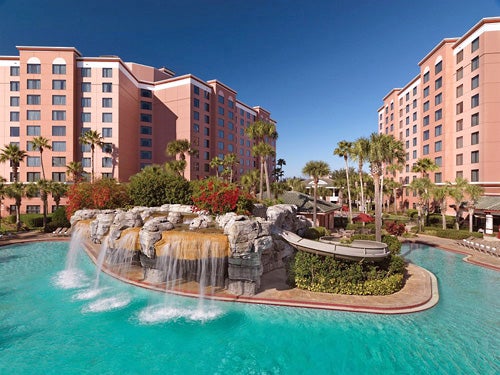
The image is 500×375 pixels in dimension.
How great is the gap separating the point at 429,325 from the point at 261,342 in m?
8.87

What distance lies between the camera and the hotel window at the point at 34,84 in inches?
1906

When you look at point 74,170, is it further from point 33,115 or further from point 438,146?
point 438,146

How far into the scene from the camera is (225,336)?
11773 mm

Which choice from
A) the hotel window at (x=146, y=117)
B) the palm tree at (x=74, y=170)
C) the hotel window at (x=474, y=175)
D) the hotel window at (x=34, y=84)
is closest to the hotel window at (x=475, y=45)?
the hotel window at (x=474, y=175)

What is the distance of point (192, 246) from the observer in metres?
14.2

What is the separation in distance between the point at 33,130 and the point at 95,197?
4228 cm

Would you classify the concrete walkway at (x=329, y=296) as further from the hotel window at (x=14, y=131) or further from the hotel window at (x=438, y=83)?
the hotel window at (x=14, y=131)

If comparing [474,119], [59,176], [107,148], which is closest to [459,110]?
[474,119]

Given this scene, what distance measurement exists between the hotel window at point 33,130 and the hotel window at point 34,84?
7.56 m

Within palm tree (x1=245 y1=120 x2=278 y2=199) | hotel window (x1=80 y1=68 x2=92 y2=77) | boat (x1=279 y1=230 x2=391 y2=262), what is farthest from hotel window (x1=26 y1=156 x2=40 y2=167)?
boat (x1=279 y1=230 x2=391 y2=262)

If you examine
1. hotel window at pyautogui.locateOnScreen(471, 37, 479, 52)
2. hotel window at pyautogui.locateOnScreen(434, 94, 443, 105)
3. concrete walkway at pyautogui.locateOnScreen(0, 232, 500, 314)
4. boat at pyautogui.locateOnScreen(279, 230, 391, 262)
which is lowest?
concrete walkway at pyautogui.locateOnScreen(0, 232, 500, 314)

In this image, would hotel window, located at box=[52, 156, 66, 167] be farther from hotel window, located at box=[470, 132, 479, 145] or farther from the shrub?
hotel window, located at box=[470, 132, 479, 145]

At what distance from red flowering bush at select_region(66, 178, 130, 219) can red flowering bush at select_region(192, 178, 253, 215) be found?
8.15 meters

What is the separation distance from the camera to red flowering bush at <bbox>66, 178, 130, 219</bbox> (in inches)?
842
